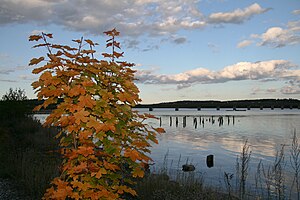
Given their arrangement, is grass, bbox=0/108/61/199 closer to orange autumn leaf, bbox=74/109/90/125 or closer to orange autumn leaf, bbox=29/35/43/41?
orange autumn leaf, bbox=74/109/90/125

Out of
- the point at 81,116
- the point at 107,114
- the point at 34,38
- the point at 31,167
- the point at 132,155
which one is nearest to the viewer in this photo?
the point at 81,116

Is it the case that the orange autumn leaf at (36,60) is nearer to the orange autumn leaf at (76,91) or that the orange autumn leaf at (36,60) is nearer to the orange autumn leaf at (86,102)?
the orange autumn leaf at (76,91)

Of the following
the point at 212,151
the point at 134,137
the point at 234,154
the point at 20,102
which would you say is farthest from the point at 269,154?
the point at 134,137

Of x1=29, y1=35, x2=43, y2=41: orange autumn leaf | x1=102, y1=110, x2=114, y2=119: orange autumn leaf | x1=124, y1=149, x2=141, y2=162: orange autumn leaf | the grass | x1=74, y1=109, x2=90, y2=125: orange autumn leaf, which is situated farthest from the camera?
the grass

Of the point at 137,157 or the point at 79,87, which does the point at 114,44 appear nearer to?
the point at 79,87

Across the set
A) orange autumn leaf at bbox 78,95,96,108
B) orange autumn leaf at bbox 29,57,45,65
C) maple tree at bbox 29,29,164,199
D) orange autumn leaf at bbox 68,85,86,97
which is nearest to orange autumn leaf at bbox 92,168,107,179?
maple tree at bbox 29,29,164,199

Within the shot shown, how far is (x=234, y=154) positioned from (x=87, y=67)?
24.4 m

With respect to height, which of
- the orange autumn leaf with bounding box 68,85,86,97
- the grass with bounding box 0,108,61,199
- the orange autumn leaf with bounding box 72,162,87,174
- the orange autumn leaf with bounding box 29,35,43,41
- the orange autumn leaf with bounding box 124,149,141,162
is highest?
the orange autumn leaf with bounding box 29,35,43,41

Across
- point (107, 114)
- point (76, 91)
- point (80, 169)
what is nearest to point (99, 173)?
point (80, 169)

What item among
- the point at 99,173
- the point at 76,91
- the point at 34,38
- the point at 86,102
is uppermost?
the point at 34,38

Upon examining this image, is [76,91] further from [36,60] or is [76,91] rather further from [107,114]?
[36,60]

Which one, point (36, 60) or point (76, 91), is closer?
point (76, 91)

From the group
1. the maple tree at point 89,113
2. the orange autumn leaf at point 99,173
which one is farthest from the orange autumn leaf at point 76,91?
the orange autumn leaf at point 99,173

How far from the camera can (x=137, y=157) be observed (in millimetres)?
3482
